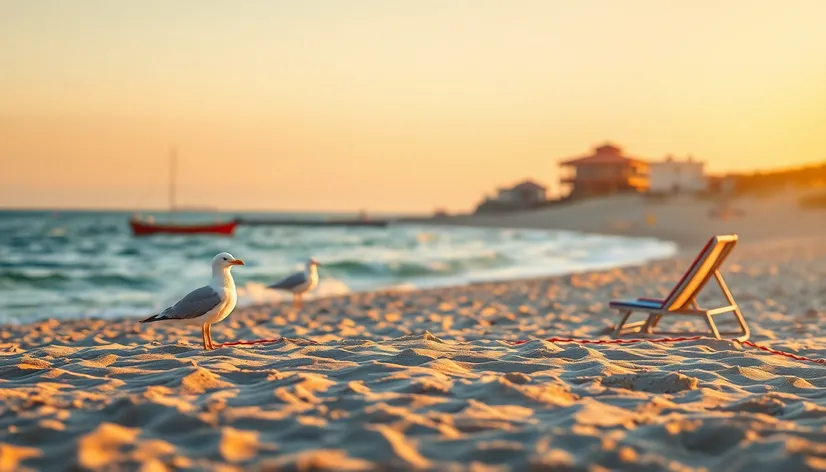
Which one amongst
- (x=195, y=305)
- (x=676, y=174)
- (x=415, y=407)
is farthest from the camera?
(x=676, y=174)

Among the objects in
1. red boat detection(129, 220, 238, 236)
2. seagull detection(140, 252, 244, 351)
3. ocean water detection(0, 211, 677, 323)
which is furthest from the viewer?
red boat detection(129, 220, 238, 236)

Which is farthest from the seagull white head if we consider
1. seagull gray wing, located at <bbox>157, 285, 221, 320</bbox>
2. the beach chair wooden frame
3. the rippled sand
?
the beach chair wooden frame

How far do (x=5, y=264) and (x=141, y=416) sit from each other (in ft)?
79.8

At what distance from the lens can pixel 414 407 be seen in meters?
3.47

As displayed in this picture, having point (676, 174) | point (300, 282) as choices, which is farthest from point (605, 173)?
point (300, 282)

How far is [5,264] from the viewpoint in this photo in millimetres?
24688

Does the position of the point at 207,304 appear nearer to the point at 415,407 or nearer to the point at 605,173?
the point at 415,407

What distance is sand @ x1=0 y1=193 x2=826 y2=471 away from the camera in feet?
9.45

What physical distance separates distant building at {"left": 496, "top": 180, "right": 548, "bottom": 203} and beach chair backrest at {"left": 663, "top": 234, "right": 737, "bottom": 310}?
64.8 m

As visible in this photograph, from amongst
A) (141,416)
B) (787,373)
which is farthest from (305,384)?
(787,373)

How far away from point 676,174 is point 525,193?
44.6 ft

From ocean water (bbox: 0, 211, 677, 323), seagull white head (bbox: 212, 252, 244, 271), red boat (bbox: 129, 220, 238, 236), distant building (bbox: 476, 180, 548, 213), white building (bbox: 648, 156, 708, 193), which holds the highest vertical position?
white building (bbox: 648, 156, 708, 193)

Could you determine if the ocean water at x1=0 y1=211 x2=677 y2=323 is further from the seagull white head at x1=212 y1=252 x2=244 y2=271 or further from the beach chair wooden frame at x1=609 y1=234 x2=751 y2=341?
the beach chair wooden frame at x1=609 y1=234 x2=751 y2=341

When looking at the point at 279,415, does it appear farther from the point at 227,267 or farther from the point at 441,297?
the point at 441,297
